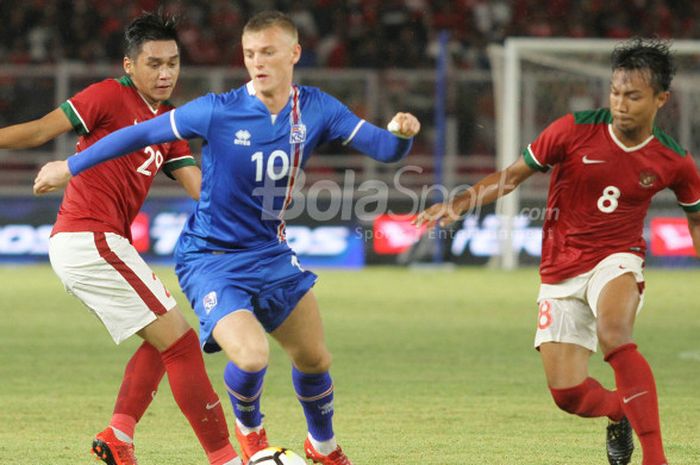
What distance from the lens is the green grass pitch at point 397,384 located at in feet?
21.0

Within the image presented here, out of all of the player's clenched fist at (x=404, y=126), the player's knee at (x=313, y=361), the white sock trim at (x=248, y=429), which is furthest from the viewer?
the white sock trim at (x=248, y=429)

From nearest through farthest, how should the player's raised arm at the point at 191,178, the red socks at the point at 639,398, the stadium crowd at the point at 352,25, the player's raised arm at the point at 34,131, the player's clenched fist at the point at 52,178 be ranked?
the player's clenched fist at the point at 52,178
the red socks at the point at 639,398
the player's raised arm at the point at 34,131
the player's raised arm at the point at 191,178
the stadium crowd at the point at 352,25

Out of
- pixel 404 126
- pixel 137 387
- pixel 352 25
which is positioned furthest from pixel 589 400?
pixel 352 25

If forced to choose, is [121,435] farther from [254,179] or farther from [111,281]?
[254,179]

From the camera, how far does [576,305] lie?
19.9ft

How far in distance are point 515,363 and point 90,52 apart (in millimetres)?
13050

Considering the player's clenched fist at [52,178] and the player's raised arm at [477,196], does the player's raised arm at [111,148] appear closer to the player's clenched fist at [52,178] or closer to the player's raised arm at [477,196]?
the player's clenched fist at [52,178]

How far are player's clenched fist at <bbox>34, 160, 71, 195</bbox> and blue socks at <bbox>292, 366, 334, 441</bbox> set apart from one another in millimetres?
1381

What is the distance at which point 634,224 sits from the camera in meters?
6.07

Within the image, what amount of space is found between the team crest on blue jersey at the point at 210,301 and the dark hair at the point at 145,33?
1.26 metres

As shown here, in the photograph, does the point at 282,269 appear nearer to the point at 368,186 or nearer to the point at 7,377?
the point at 7,377

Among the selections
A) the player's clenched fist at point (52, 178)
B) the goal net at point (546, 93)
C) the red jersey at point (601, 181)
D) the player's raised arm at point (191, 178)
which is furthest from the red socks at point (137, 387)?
the goal net at point (546, 93)

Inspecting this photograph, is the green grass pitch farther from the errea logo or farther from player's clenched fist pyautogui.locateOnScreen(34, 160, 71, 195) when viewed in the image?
the errea logo

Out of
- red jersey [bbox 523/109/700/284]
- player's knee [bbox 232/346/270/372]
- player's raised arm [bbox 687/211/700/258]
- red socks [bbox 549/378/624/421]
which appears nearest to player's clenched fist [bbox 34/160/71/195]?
player's knee [bbox 232/346/270/372]
